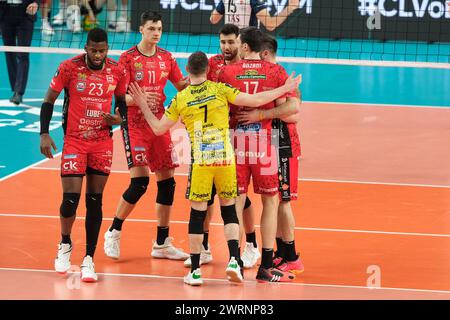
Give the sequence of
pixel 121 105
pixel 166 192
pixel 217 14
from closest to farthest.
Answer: pixel 121 105 < pixel 166 192 < pixel 217 14

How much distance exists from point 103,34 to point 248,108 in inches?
60.2

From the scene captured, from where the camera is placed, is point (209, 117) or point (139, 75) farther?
point (139, 75)

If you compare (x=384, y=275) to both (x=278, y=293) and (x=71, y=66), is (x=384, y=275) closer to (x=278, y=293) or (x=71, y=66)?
(x=278, y=293)

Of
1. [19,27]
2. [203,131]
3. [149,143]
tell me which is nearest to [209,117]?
[203,131]

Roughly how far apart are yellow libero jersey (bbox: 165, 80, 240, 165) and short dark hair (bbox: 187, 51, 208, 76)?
0.13m

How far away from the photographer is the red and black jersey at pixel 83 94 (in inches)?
365

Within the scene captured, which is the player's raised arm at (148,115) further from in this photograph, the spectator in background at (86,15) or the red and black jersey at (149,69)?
the spectator in background at (86,15)

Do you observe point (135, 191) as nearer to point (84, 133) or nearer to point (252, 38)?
point (84, 133)

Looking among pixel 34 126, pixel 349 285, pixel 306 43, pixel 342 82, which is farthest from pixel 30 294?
pixel 306 43

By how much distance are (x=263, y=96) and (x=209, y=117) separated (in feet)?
1.77

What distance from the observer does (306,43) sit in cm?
2609

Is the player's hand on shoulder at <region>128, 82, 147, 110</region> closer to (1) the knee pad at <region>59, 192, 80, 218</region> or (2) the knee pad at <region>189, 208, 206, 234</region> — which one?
(1) the knee pad at <region>59, 192, 80, 218</region>

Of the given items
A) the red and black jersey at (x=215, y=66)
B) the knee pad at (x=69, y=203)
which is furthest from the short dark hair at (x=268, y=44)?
the knee pad at (x=69, y=203)

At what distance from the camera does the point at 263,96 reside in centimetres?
910
